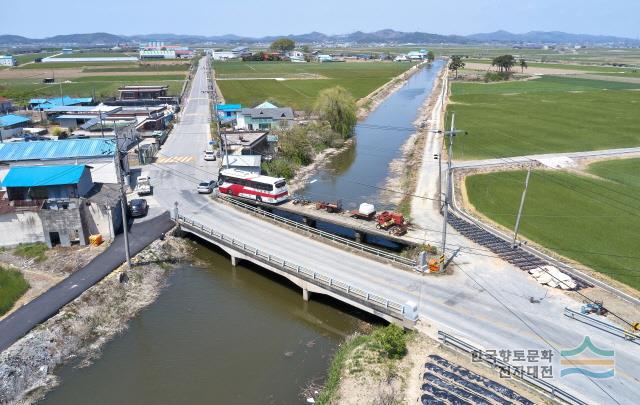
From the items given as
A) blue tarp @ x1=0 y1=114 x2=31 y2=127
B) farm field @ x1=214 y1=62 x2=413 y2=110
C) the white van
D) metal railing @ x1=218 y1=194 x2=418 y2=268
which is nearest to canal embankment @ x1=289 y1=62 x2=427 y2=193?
farm field @ x1=214 y1=62 x2=413 y2=110

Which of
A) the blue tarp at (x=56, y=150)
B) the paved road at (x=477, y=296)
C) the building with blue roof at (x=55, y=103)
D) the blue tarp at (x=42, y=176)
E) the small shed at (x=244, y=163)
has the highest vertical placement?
the building with blue roof at (x=55, y=103)

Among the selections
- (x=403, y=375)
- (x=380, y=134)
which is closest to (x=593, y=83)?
(x=380, y=134)

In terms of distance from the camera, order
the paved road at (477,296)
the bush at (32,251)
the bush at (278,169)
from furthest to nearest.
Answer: the bush at (278,169)
the bush at (32,251)
the paved road at (477,296)

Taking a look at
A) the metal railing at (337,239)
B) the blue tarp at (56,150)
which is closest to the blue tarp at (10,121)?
the blue tarp at (56,150)

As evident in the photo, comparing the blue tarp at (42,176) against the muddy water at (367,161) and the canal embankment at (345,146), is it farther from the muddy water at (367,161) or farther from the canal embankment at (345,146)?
the muddy water at (367,161)

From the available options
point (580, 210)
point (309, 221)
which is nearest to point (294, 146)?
point (309, 221)

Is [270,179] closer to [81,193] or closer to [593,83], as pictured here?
[81,193]
